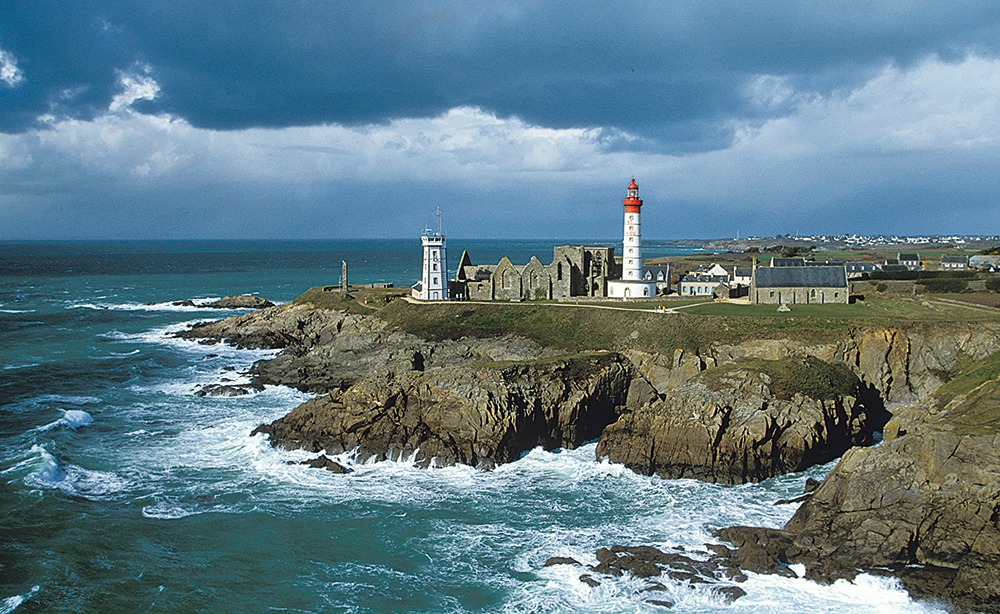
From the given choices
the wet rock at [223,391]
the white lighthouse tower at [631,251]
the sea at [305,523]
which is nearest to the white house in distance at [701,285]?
the white lighthouse tower at [631,251]

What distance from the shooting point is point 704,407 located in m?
35.5

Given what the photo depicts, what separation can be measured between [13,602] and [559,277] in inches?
1900

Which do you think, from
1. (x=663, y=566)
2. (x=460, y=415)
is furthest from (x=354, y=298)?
(x=663, y=566)

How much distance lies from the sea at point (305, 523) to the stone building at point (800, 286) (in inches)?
964

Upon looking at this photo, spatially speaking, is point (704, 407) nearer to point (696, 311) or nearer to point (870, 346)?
point (870, 346)

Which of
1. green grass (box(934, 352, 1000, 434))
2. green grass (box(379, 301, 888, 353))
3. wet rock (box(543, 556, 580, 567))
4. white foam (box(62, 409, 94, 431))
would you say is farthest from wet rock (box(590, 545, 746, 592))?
white foam (box(62, 409, 94, 431))

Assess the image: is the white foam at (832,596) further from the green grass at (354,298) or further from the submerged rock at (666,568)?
the green grass at (354,298)

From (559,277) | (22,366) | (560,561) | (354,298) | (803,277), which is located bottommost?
(560,561)

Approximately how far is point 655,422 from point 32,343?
59.9 metres

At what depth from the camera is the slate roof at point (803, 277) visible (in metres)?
56.0

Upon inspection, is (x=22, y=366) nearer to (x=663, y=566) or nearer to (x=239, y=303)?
(x=239, y=303)

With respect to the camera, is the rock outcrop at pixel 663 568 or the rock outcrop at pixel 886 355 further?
the rock outcrop at pixel 886 355

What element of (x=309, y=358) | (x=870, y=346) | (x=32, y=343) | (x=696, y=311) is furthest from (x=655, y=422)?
(x=32, y=343)

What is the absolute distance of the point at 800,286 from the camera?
56344mm
